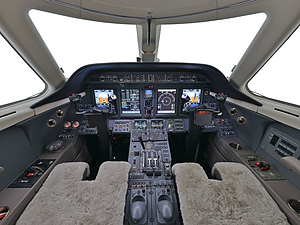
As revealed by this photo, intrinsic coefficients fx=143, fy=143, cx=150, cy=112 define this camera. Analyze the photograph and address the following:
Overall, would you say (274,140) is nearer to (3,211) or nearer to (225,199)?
(225,199)

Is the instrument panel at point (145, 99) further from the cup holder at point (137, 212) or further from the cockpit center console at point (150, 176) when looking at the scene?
the cup holder at point (137, 212)

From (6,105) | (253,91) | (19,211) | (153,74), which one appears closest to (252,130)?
(253,91)

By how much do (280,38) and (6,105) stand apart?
141 inches

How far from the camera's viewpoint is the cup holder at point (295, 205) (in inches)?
49.0

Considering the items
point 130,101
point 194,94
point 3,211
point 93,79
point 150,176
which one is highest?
point 93,79

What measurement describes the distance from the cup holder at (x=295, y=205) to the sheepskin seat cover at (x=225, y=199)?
171 millimetres

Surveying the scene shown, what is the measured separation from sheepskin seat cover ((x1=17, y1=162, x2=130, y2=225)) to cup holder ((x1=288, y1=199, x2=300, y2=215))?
1.48m

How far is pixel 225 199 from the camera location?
50.0 inches

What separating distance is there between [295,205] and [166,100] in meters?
2.22

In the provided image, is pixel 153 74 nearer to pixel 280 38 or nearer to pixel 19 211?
pixel 280 38

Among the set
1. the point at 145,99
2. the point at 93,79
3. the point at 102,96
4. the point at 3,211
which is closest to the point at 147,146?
the point at 145,99

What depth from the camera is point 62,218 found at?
1.11m

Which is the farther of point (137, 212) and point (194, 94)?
point (194, 94)

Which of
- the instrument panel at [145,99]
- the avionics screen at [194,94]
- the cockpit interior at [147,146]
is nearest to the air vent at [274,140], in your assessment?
the cockpit interior at [147,146]
